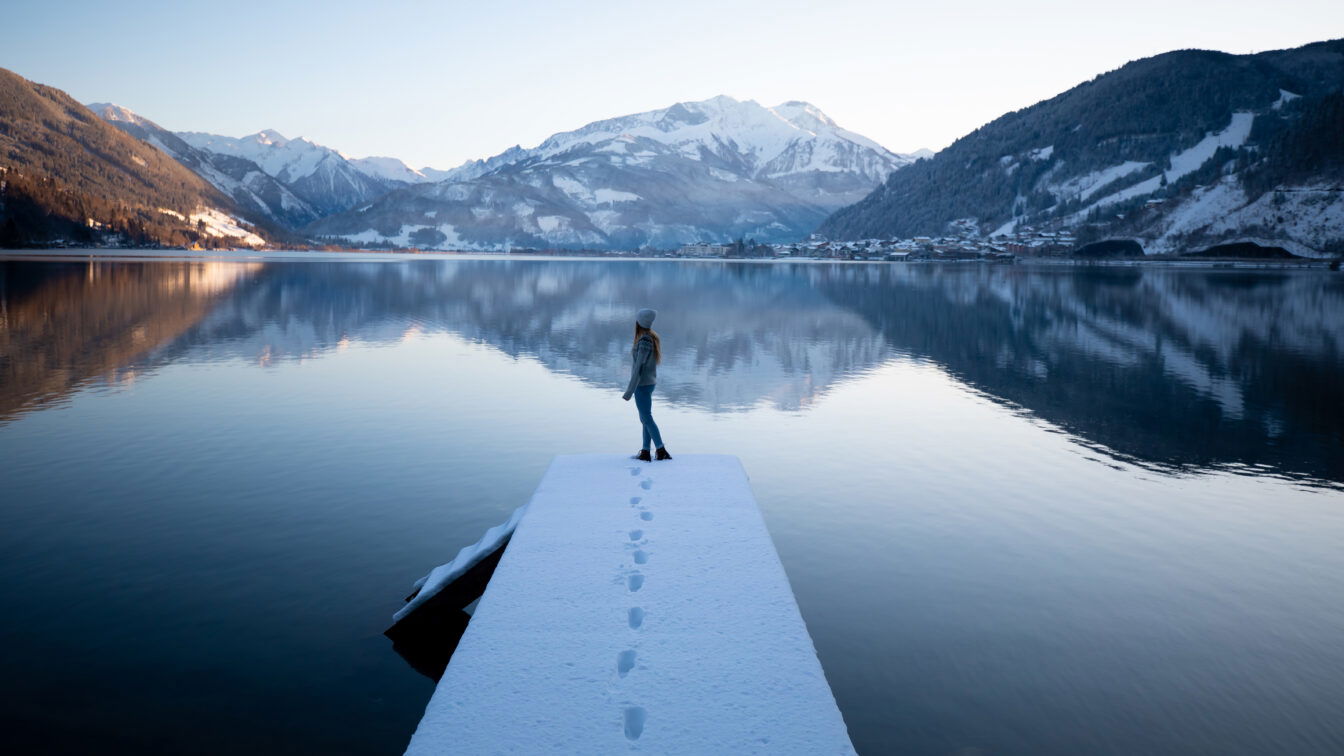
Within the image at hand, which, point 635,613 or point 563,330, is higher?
point 563,330

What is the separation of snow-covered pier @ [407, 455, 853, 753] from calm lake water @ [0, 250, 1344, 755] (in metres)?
1.82

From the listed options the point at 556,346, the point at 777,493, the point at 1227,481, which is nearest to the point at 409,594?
the point at 777,493

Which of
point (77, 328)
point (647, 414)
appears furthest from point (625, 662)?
point (77, 328)

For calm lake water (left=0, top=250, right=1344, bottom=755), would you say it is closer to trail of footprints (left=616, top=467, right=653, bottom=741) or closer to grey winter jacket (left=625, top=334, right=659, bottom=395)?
trail of footprints (left=616, top=467, right=653, bottom=741)

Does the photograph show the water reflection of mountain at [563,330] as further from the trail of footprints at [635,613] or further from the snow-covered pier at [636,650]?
the snow-covered pier at [636,650]

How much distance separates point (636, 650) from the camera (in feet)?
29.5

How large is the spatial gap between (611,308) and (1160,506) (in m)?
61.4

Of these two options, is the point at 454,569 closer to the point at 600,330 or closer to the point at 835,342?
the point at 835,342

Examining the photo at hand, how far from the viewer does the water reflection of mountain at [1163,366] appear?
25.7m

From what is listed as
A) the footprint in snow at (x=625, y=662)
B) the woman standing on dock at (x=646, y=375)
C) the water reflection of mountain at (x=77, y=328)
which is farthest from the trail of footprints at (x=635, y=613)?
the water reflection of mountain at (x=77, y=328)

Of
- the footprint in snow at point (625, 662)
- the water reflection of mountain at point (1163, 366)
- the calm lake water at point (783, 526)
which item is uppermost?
the water reflection of mountain at point (1163, 366)

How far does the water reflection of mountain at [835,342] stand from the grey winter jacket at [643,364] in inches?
479

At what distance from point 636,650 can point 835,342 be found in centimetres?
4448

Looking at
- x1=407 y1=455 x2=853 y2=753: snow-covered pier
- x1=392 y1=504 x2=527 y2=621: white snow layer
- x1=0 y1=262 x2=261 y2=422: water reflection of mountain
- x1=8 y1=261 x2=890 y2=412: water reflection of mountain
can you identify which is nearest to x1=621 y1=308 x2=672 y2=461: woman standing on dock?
x1=407 y1=455 x2=853 y2=753: snow-covered pier
